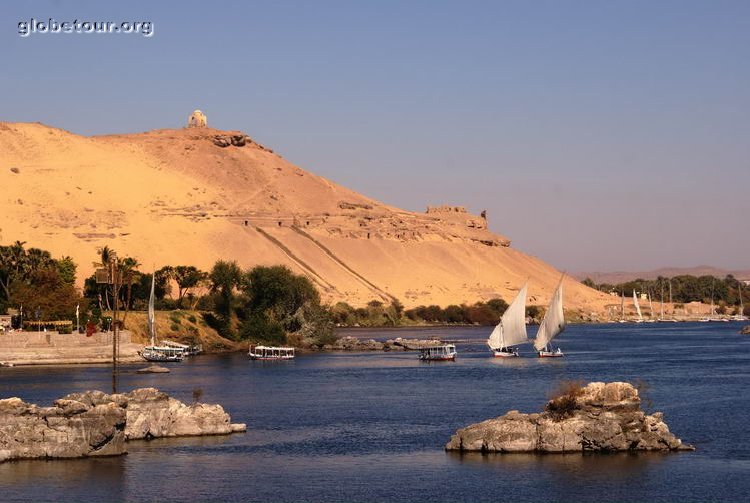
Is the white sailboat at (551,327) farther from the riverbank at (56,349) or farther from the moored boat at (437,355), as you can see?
the riverbank at (56,349)

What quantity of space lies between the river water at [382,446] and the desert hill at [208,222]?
81978 millimetres

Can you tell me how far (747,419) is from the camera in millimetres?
41469

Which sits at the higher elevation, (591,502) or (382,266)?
(382,266)

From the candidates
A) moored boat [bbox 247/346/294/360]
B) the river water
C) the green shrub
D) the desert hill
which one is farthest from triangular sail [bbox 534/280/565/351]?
the desert hill

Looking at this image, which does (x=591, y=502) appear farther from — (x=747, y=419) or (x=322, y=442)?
(x=747, y=419)

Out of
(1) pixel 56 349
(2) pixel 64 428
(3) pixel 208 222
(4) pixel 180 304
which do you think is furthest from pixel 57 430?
(3) pixel 208 222

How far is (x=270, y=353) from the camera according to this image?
8338 cm

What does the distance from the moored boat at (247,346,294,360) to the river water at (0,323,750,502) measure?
10151 mm

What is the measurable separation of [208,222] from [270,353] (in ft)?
291

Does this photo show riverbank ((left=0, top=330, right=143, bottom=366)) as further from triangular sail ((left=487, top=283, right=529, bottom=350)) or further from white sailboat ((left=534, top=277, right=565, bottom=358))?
white sailboat ((left=534, top=277, right=565, bottom=358))

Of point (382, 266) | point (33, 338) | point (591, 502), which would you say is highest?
point (382, 266)

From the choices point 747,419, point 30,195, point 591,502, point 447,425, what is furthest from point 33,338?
point 30,195

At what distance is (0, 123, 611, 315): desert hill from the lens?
154125 millimetres

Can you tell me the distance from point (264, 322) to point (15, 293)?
70.9ft
